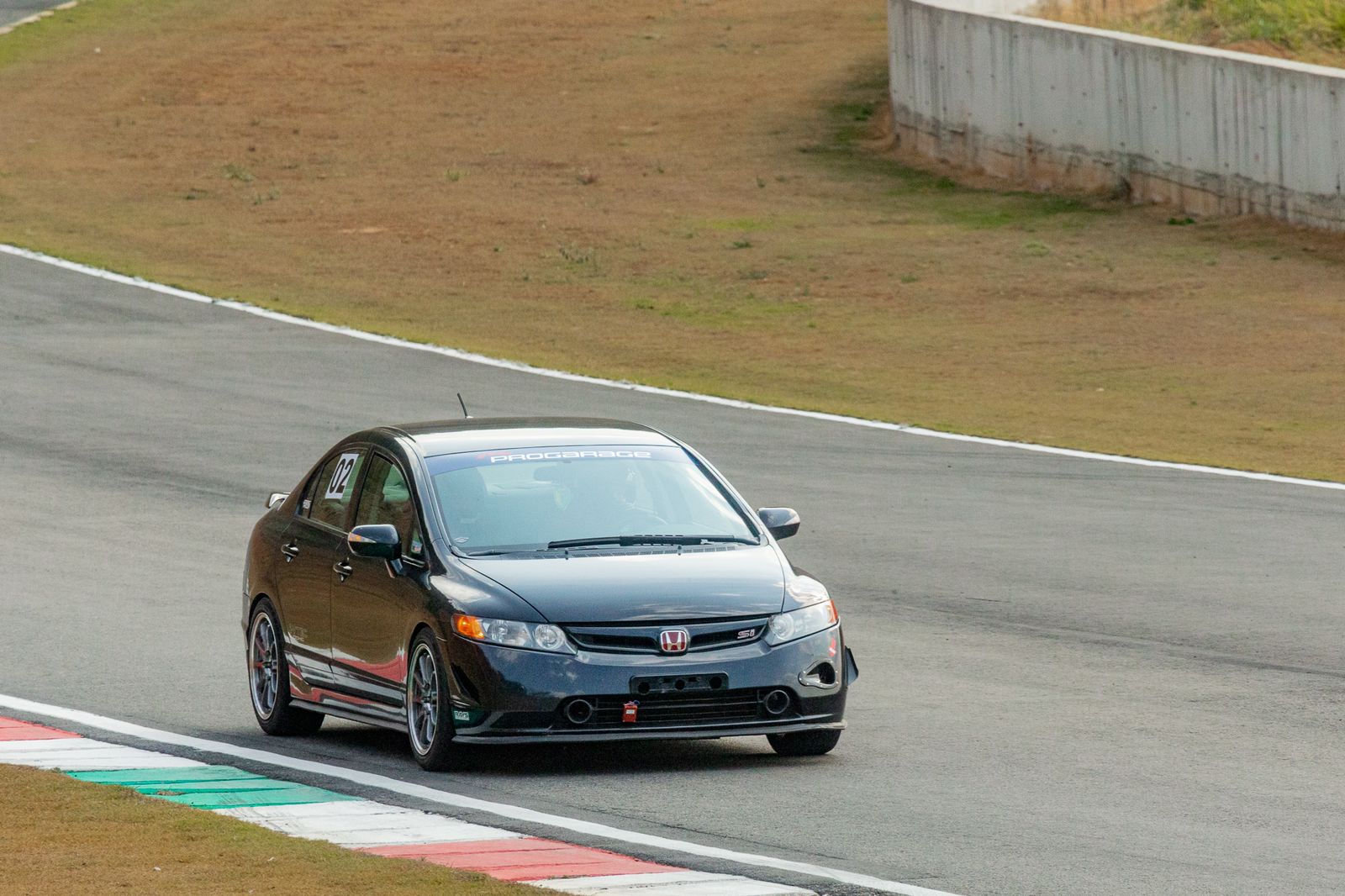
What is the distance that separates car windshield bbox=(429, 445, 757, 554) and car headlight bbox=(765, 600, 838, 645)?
2.16 ft

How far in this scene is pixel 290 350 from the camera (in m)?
27.0

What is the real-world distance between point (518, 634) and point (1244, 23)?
109ft

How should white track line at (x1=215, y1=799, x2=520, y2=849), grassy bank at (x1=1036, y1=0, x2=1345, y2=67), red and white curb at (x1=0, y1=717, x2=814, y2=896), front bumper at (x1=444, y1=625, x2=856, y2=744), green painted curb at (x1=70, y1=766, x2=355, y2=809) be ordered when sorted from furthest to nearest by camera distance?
grassy bank at (x1=1036, y1=0, x2=1345, y2=67), front bumper at (x1=444, y1=625, x2=856, y2=744), green painted curb at (x1=70, y1=766, x2=355, y2=809), white track line at (x1=215, y1=799, x2=520, y2=849), red and white curb at (x1=0, y1=717, x2=814, y2=896)

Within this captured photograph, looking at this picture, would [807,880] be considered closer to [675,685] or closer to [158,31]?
[675,685]

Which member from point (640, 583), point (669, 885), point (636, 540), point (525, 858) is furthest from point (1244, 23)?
point (669, 885)

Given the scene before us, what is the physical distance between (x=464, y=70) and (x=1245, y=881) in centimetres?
4511

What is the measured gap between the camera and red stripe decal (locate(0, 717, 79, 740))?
10.9 meters

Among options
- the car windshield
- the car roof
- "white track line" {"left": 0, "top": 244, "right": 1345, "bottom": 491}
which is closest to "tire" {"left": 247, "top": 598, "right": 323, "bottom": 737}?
the car roof

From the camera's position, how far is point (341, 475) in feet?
38.3

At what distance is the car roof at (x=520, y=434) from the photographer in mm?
11156

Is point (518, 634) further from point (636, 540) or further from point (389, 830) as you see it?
point (389, 830)

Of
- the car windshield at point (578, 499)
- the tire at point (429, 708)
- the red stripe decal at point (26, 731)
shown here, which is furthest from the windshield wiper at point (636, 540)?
the red stripe decal at point (26, 731)

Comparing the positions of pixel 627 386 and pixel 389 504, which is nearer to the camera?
pixel 389 504

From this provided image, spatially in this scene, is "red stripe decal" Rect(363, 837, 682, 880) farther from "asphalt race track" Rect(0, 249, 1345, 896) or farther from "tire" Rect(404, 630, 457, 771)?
"tire" Rect(404, 630, 457, 771)
